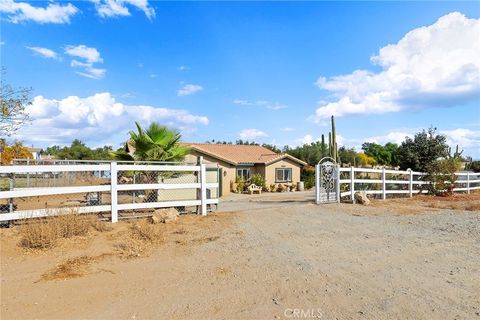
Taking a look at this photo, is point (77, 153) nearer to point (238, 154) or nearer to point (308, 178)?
point (238, 154)

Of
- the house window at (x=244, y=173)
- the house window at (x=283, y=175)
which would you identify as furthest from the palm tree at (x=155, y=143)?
the house window at (x=283, y=175)

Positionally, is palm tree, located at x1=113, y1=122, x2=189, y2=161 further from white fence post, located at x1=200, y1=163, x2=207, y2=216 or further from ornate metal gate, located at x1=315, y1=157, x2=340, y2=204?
ornate metal gate, located at x1=315, y1=157, x2=340, y2=204

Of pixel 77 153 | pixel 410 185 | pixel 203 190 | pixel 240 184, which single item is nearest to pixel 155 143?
pixel 203 190

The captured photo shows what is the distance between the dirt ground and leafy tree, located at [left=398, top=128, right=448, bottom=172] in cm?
1751

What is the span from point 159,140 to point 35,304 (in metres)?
8.72

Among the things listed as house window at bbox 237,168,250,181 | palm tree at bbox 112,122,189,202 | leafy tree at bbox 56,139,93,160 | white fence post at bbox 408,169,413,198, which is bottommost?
white fence post at bbox 408,169,413,198

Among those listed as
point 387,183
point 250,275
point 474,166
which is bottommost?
point 250,275

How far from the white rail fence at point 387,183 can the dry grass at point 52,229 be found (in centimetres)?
1114

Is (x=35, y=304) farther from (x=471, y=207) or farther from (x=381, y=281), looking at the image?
(x=471, y=207)

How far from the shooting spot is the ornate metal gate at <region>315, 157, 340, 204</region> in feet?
50.7

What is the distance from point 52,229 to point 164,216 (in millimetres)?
3066

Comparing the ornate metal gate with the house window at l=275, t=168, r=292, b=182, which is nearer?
the ornate metal gate

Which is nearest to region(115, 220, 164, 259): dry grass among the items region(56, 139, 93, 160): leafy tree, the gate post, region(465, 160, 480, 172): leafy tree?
the gate post

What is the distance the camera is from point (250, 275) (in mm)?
5637
